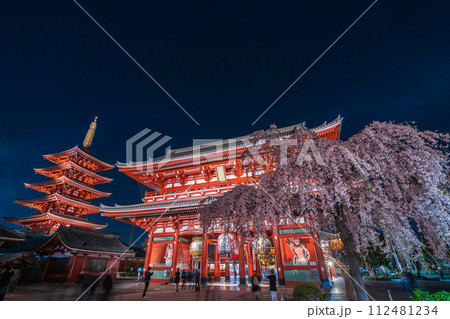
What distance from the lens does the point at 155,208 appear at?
50.2 feet

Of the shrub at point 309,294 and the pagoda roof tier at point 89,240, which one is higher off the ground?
the pagoda roof tier at point 89,240

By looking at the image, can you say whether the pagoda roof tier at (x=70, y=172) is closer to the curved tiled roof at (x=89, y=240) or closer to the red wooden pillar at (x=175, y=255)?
the curved tiled roof at (x=89, y=240)

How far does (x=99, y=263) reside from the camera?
1625cm

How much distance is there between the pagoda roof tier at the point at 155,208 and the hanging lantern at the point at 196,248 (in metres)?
4.36

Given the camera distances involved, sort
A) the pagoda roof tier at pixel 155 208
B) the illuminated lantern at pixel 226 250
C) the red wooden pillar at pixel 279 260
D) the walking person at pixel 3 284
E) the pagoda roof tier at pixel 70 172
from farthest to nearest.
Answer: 1. the pagoda roof tier at pixel 70 172
2. the pagoda roof tier at pixel 155 208
3. the illuminated lantern at pixel 226 250
4. the red wooden pillar at pixel 279 260
5. the walking person at pixel 3 284

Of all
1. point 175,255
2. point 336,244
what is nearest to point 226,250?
Result: point 175,255

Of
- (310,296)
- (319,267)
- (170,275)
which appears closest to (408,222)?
(310,296)

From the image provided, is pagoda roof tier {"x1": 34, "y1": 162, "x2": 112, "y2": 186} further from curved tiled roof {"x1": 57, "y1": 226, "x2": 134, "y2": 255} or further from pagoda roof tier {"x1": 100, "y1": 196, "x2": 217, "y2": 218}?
pagoda roof tier {"x1": 100, "y1": 196, "x2": 217, "y2": 218}

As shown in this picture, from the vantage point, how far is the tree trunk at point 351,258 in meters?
5.18

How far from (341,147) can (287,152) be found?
1.42m

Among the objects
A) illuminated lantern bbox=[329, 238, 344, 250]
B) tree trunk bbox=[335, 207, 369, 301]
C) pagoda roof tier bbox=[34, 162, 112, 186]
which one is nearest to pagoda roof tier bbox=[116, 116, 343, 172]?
illuminated lantern bbox=[329, 238, 344, 250]

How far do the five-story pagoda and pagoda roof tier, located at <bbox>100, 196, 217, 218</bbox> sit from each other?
43.3 ft

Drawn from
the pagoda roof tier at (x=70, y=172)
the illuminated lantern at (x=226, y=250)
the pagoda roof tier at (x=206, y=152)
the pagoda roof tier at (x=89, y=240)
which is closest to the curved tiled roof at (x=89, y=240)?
the pagoda roof tier at (x=89, y=240)
